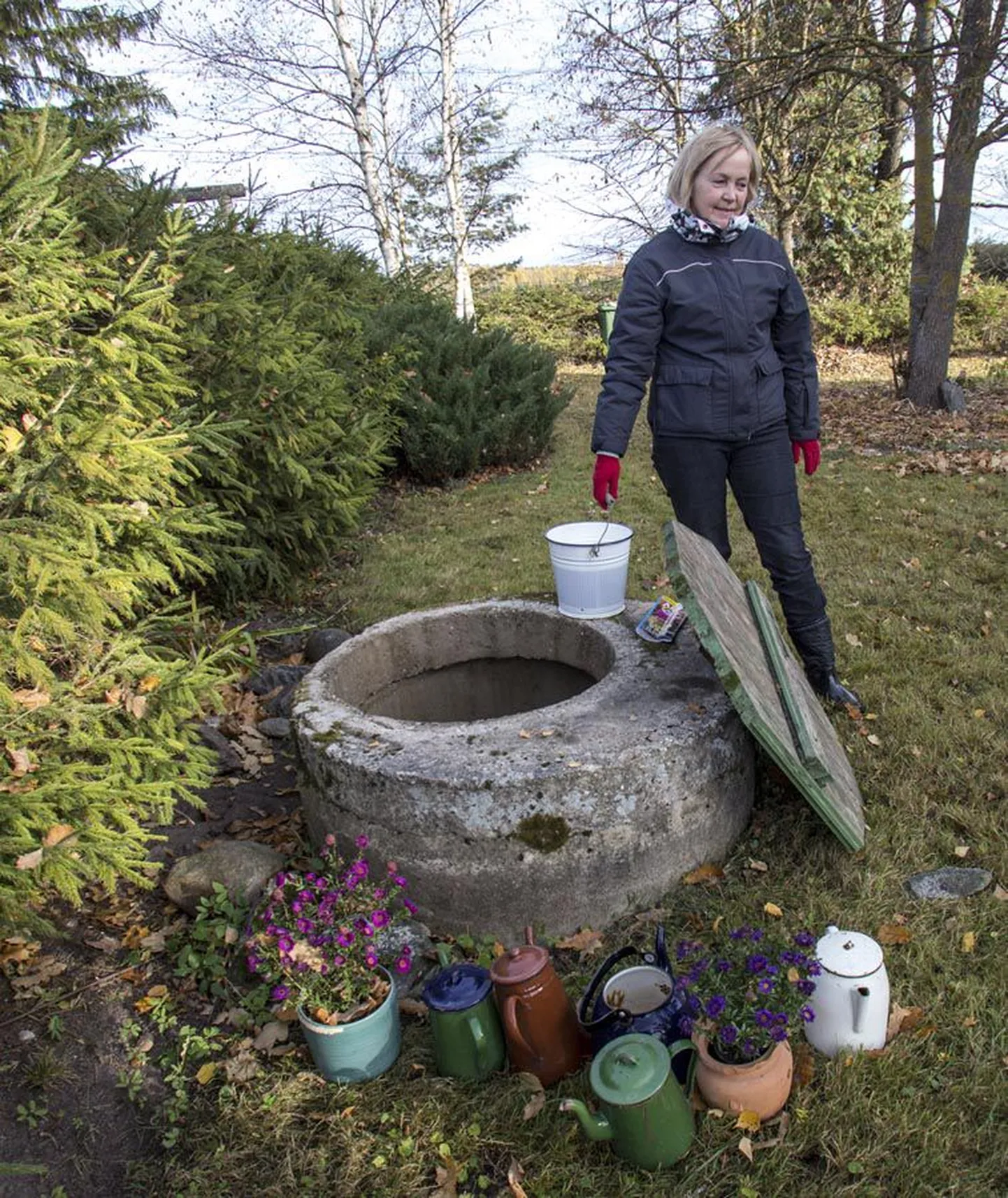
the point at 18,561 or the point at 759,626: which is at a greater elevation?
the point at 18,561

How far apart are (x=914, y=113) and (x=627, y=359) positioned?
7.81 m

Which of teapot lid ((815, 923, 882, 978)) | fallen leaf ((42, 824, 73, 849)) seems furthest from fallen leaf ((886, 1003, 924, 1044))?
fallen leaf ((42, 824, 73, 849))

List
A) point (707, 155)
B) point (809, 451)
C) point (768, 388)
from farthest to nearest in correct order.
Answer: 1. point (809, 451)
2. point (768, 388)
3. point (707, 155)

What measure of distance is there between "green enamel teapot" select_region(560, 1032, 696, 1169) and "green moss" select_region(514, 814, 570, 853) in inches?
26.2

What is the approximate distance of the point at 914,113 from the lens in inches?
343

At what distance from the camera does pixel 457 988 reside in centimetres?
220

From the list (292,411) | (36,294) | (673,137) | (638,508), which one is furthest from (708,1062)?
(673,137)

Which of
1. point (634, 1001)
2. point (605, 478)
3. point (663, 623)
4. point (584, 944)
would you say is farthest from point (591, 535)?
point (634, 1001)

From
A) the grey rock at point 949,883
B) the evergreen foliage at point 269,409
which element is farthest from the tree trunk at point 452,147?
the grey rock at point 949,883

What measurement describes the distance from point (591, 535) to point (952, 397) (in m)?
8.10

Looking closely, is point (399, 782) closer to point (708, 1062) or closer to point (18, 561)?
point (708, 1062)

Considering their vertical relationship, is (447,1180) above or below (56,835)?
below

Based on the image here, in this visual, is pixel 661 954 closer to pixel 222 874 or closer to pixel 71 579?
pixel 222 874

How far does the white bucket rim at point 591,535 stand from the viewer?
11.2ft
